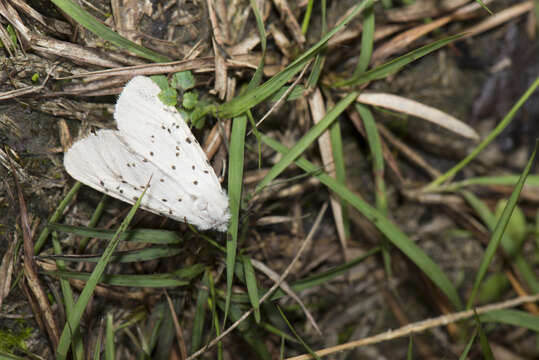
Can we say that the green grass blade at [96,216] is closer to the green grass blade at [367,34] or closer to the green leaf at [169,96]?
the green leaf at [169,96]

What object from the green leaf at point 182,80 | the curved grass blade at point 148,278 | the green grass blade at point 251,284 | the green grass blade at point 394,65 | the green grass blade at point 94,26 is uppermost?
the green grass blade at point 94,26

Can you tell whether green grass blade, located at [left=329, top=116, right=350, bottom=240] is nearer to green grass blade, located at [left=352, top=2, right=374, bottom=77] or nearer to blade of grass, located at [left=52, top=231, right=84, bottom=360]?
green grass blade, located at [left=352, top=2, right=374, bottom=77]

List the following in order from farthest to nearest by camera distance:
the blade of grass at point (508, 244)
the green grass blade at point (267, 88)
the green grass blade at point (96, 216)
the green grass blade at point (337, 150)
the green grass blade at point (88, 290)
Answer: the blade of grass at point (508, 244), the green grass blade at point (337, 150), the green grass blade at point (96, 216), the green grass blade at point (267, 88), the green grass blade at point (88, 290)

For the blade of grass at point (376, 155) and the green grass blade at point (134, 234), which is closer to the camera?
the green grass blade at point (134, 234)

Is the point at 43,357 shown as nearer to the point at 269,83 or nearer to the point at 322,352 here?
the point at 322,352

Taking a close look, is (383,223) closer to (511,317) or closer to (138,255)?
(511,317)

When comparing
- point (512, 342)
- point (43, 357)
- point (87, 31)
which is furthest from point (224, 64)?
point (512, 342)

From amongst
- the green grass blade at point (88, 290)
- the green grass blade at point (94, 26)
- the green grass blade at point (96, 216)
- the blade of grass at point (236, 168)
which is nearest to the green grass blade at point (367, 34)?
the blade of grass at point (236, 168)
